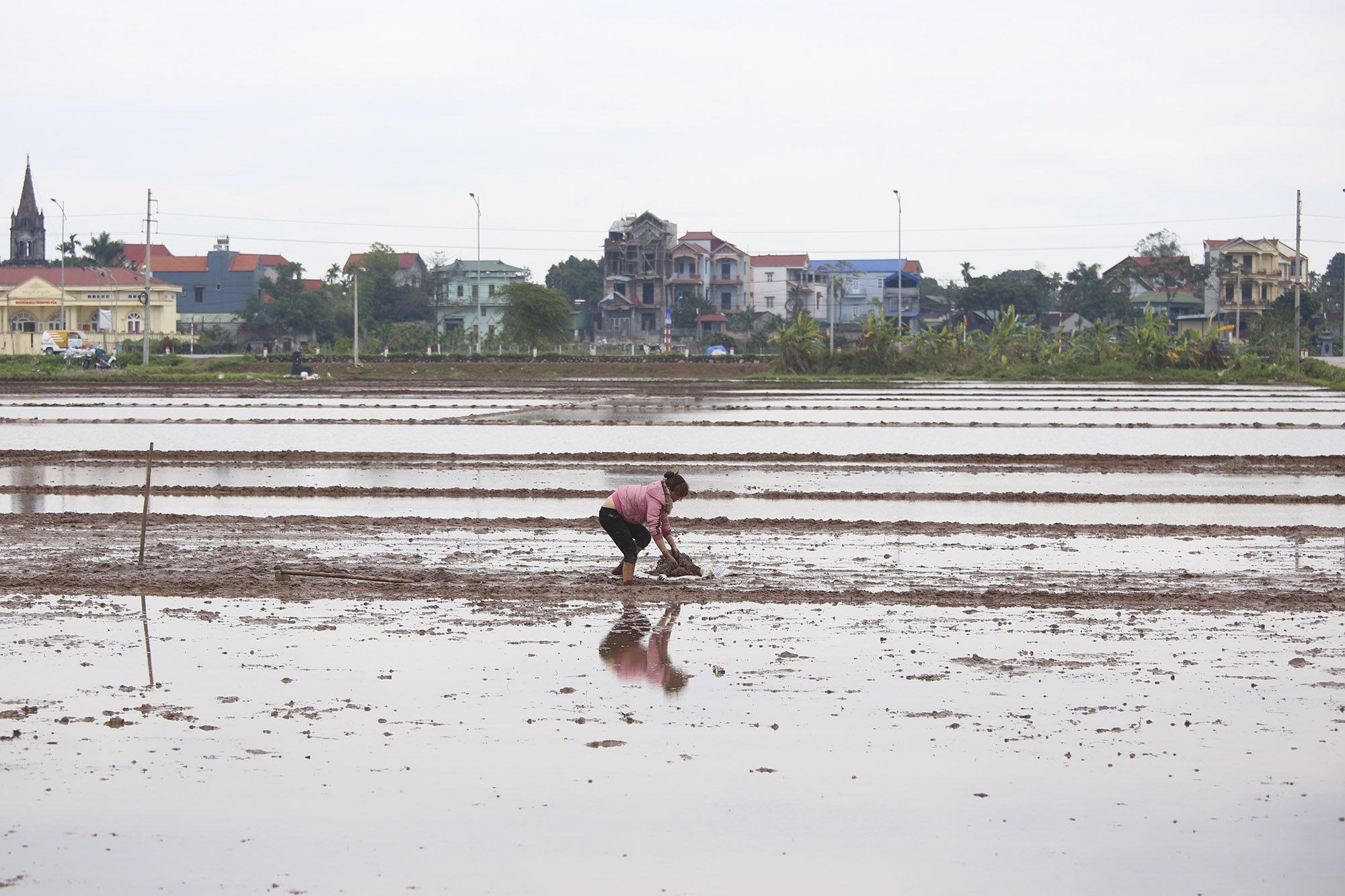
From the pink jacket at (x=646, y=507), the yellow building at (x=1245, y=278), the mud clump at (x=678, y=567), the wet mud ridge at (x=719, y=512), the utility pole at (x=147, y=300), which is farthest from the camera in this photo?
the yellow building at (x=1245, y=278)

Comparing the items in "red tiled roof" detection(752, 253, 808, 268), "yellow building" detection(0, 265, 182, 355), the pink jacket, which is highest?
"red tiled roof" detection(752, 253, 808, 268)

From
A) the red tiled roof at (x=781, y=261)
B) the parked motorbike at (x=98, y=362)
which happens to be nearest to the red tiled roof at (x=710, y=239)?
the red tiled roof at (x=781, y=261)

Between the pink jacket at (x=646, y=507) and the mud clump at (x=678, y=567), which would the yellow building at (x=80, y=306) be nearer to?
the mud clump at (x=678, y=567)

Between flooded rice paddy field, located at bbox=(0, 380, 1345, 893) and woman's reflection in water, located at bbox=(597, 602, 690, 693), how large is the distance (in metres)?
0.05

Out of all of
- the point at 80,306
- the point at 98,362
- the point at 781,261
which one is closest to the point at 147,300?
the point at 98,362

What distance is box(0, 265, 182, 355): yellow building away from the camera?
282 feet

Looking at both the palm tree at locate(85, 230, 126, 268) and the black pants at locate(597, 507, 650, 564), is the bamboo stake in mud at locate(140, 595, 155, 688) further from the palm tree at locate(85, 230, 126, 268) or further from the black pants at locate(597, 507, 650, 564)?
the palm tree at locate(85, 230, 126, 268)

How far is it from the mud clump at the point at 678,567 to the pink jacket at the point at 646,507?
33cm

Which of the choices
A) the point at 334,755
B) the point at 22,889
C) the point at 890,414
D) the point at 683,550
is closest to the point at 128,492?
the point at 683,550

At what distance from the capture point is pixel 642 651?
9273 millimetres

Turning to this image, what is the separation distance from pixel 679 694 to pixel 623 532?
3.22 metres

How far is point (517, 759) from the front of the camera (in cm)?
709

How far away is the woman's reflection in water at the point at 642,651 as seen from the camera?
862 cm

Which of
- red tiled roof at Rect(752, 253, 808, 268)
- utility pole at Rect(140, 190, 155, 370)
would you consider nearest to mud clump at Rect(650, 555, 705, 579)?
utility pole at Rect(140, 190, 155, 370)
